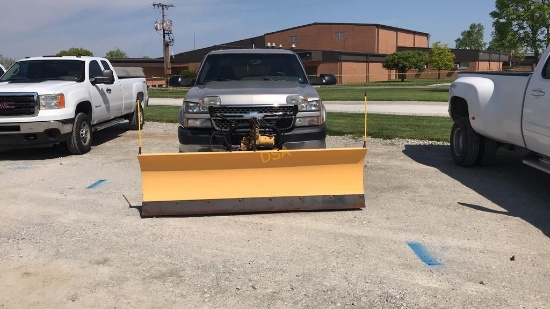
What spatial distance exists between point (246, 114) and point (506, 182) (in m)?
3.95

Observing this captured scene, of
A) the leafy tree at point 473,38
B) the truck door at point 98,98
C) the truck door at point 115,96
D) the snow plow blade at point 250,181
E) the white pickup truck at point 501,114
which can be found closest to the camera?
the snow plow blade at point 250,181

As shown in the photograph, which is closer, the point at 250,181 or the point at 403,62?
the point at 250,181

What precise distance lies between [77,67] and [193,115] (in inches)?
219

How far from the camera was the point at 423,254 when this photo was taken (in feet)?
14.6

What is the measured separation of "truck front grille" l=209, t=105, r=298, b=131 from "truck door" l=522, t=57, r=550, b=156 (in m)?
2.84

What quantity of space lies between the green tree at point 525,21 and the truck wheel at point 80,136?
25635 millimetres

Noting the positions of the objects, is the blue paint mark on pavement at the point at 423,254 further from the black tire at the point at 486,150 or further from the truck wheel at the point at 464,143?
the black tire at the point at 486,150

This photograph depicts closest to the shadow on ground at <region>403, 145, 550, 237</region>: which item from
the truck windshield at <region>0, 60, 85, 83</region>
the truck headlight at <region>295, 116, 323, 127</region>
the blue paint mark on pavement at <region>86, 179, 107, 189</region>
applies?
the truck headlight at <region>295, 116, 323, 127</region>

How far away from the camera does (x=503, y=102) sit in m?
6.73

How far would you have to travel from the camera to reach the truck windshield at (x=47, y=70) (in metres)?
10.2

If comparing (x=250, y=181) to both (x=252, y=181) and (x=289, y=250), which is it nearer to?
(x=252, y=181)

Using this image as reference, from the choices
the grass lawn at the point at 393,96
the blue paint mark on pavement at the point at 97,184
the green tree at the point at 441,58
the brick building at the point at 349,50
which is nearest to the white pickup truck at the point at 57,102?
the blue paint mark on pavement at the point at 97,184

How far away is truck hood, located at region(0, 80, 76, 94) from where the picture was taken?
8.87 m

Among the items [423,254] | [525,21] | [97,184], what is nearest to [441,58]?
[525,21]
